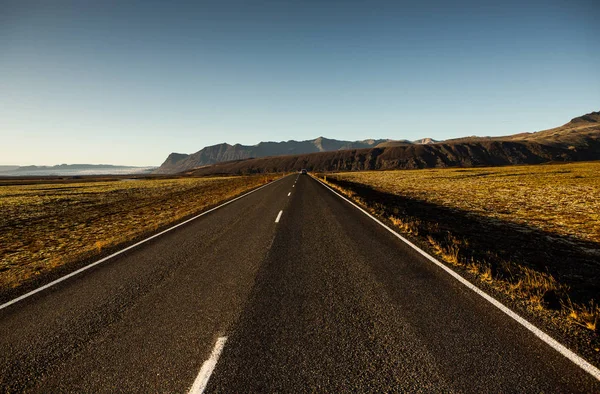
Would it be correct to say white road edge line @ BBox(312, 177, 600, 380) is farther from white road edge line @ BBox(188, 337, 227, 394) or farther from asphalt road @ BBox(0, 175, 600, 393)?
white road edge line @ BBox(188, 337, 227, 394)

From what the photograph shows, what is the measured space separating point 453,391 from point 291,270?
3583 mm

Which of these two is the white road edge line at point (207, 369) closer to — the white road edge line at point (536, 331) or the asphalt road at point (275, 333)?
the asphalt road at point (275, 333)

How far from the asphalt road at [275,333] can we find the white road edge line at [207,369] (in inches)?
2.5

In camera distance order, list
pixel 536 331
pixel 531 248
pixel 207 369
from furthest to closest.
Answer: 1. pixel 531 248
2. pixel 536 331
3. pixel 207 369

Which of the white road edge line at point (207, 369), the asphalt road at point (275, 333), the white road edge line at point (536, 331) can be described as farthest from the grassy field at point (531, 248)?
the white road edge line at point (207, 369)

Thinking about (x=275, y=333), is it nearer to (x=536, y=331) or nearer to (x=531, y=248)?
(x=536, y=331)

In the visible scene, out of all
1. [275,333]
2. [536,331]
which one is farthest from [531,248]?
[275,333]

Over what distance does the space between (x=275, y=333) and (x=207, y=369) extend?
917 mm

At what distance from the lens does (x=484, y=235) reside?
8.77m

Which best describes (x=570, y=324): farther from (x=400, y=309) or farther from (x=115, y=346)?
(x=115, y=346)

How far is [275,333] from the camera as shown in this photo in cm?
350

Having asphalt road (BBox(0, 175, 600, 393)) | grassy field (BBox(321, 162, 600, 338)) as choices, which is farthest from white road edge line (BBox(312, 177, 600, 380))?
grassy field (BBox(321, 162, 600, 338))

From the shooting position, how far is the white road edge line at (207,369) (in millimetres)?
2617

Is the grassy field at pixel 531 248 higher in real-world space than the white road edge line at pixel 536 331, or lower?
lower
